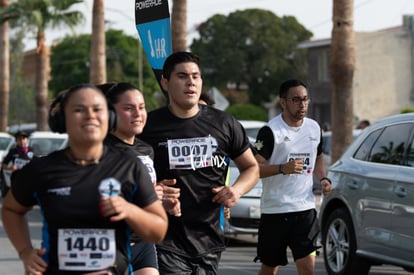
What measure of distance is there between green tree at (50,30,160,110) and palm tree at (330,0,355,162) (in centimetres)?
6431

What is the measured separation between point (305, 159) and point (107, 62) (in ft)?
251

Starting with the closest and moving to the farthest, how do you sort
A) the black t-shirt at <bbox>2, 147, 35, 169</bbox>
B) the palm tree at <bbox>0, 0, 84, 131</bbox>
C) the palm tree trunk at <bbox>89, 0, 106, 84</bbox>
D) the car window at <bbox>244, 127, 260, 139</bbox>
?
the car window at <bbox>244, 127, 260, 139</bbox> < the black t-shirt at <bbox>2, 147, 35, 169</bbox> < the palm tree trunk at <bbox>89, 0, 106, 84</bbox> < the palm tree at <bbox>0, 0, 84, 131</bbox>

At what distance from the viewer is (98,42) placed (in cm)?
2611

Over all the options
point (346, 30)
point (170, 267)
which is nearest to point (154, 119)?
point (170, 267)

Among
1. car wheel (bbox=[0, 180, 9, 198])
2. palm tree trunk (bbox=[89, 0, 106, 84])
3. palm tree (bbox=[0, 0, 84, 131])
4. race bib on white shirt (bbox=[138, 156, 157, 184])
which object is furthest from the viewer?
palm tree (bbox=[0, 0, 84, 131])

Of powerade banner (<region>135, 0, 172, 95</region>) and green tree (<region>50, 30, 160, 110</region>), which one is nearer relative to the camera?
powerade banner (<region>135, 0, 172, 95</region>)

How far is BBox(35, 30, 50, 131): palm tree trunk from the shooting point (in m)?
36.7

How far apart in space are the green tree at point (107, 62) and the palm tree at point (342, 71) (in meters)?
64.3

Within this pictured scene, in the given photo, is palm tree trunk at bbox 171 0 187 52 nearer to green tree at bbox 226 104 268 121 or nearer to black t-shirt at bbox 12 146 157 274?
black t-shirt at bbox 12 146 157 274

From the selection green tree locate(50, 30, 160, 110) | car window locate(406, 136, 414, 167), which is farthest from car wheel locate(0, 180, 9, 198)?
green tree locate(50, 30, 160, 110)

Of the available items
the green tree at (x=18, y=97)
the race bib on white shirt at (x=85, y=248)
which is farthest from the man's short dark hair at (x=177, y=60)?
the green tree at (x=18, y=97)

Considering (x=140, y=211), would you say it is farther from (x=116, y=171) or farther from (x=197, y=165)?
(x=197, y=165)

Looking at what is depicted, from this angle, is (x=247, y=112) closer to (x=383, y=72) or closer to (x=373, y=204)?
(x=383, y=72)

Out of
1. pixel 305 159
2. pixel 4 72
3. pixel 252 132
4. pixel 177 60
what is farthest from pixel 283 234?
pixel 4 72
